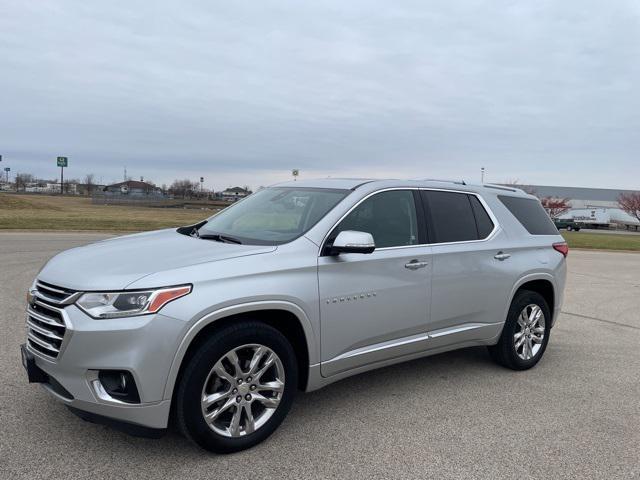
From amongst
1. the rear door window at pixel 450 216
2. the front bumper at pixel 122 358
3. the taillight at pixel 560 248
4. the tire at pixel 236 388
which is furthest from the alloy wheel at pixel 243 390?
the taillight at pixel 560 248

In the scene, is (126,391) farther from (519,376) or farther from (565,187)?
(565,187)

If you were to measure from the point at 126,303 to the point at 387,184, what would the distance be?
2.31 metres

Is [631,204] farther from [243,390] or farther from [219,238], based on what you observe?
[243,390]

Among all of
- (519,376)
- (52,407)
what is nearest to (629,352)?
(519,376)

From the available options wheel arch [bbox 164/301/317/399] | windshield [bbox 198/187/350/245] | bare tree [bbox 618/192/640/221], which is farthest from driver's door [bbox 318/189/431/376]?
bare tree [bbox 618/192/640/221]

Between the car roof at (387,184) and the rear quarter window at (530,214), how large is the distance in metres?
0.11

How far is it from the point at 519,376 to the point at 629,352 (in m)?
1.83

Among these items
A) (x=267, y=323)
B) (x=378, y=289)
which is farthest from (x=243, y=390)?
(x=378, y=289)

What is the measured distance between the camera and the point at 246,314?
3385 mm

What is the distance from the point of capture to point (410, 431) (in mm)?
3752

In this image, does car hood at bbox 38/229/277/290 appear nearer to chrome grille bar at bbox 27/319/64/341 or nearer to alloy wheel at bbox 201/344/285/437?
chrome grille bar at bbox 27/319/64/341

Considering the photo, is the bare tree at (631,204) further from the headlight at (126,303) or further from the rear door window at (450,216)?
the headlight at (126,303)

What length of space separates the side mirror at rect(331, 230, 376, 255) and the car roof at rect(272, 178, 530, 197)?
76 centimetres

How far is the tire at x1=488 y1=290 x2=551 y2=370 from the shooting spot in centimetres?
505
